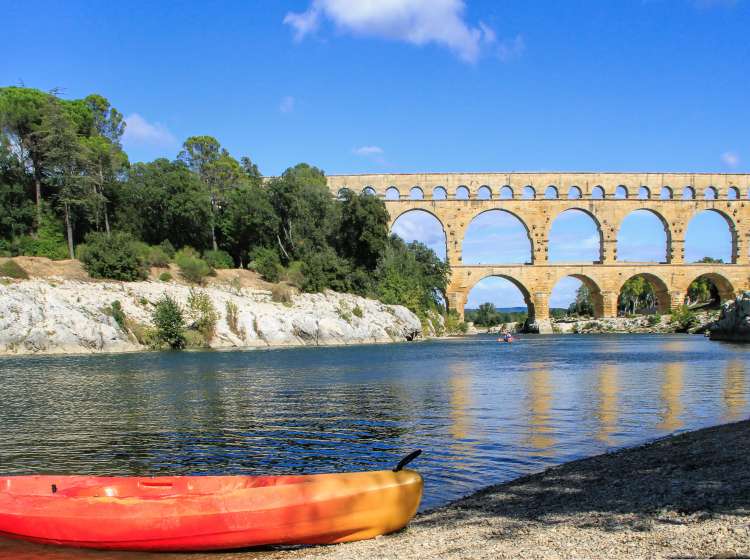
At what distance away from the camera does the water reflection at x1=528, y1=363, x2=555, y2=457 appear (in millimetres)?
8727

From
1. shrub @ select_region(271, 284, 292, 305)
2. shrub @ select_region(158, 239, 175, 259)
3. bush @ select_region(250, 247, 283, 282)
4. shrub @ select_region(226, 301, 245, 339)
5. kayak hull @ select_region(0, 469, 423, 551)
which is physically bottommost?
kayak hull @ select_region(0, 469, 423, 551)

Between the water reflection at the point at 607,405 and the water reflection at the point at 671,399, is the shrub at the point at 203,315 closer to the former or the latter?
the water reflection at the point at 607,405

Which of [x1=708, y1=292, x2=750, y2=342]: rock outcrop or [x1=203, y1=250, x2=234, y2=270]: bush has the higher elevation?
[x1=203, y1=250, x2=234, y2=270]: bush

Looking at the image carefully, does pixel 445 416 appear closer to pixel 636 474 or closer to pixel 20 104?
pixel 636 474

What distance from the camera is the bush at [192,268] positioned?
3819 cm

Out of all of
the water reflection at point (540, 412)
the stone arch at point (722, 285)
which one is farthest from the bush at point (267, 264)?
the stone arch at point (722, 285)

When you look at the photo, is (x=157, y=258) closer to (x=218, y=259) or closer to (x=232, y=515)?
(x=218, y=259)

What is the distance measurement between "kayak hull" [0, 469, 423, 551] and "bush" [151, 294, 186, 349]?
26.7 meters

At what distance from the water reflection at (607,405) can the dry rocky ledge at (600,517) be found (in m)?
2.81

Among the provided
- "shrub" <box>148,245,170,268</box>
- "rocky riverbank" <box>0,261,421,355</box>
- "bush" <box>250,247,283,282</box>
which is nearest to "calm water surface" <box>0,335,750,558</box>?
"rocky riverbank" <box>0,261,421,355</box>

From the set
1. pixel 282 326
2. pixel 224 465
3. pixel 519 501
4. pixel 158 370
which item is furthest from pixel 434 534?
pixel 282 326

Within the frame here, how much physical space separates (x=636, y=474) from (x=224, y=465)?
15.0ft

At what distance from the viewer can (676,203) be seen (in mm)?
57219

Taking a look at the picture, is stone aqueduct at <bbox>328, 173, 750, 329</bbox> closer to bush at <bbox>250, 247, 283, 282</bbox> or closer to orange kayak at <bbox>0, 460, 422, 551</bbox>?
bush at <bbox>250, 247, 283, 282</bbox>
